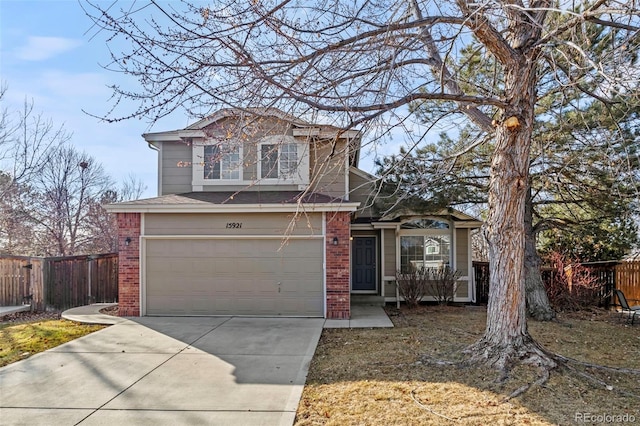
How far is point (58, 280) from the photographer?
445 inches

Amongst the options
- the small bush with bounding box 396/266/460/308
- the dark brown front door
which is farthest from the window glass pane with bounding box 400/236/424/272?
the dark brown front door

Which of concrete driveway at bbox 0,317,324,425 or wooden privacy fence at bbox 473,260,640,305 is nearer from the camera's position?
concrete driveway at bbox 0,317,324,425

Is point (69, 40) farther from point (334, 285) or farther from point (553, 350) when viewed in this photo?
point (553, 350)

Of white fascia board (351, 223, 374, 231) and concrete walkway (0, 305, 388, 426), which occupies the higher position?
white fascia board (351, 223, 374, 231)

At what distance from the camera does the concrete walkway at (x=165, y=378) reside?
416 cm

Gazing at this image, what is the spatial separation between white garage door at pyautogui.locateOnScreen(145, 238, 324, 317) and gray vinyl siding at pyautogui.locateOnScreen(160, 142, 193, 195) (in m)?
2.36

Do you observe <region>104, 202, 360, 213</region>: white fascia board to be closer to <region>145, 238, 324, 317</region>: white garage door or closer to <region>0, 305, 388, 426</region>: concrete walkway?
<region>145, 238, 324, 317</region>: white garage door

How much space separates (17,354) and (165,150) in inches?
263

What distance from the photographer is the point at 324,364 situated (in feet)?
18.9

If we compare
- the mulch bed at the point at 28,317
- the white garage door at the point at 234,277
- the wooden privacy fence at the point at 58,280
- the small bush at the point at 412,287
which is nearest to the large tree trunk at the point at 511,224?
the white garage door at the point at 234,277

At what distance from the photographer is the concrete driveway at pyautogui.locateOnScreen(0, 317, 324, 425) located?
13.6ft

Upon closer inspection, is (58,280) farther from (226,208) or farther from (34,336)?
(226,208)

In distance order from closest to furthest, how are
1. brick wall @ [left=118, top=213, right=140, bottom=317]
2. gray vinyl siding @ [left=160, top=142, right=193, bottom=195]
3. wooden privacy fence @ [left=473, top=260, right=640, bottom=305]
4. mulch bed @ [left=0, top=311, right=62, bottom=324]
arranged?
brick wall @ [left=118, top=213, right=140, bottom=317] < mulch bed @ [left=0, top=311, right=62, bottom=324] < wooden privacy fence @ [left=473, top=260, right=640, bottom=305] < gray vinyl siding @ [left=160, top=142, right=193, bottom=195]

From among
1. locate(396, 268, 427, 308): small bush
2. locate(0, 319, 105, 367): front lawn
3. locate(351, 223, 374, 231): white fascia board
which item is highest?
locate(351, 223, 374, 231): white fascia board
